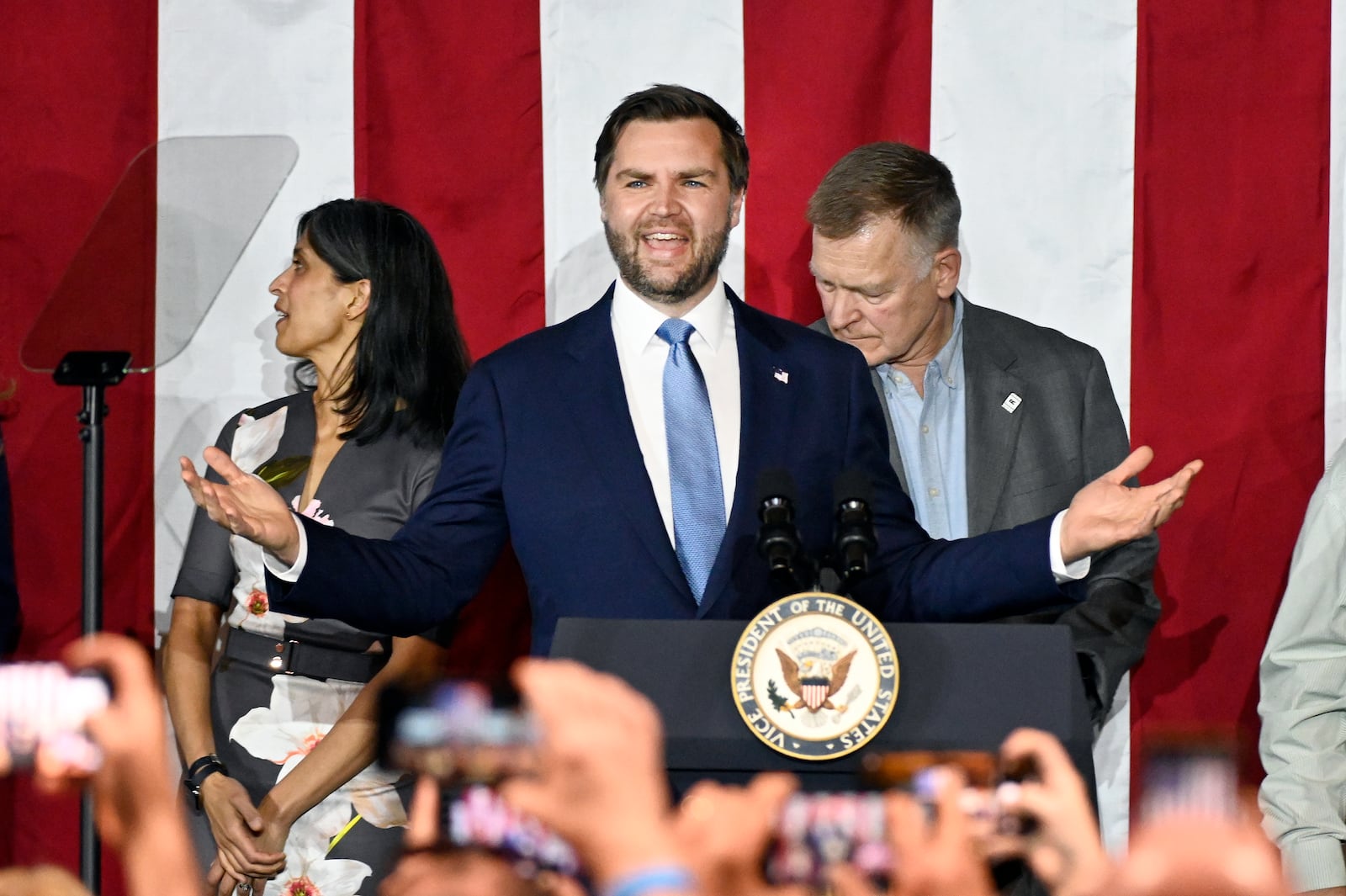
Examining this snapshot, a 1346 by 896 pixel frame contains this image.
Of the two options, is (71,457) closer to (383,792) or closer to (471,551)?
(383,792)

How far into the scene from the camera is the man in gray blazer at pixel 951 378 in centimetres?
266

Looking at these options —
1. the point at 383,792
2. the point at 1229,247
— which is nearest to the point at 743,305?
the point at 383,792

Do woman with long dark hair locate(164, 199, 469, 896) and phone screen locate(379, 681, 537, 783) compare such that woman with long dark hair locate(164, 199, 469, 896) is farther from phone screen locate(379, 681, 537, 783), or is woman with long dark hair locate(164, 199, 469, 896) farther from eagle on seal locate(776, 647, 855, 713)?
phone screen locate(379, 681, 537, 783)

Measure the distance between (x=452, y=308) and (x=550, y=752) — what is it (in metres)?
1.98

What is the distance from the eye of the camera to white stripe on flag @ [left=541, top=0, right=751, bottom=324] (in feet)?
10.1

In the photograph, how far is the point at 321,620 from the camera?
256 cm

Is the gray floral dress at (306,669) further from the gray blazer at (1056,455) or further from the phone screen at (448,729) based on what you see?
the phone screen at (448,729)

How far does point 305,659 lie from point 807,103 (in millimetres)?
1401

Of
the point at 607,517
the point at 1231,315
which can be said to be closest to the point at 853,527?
the point at 607,517

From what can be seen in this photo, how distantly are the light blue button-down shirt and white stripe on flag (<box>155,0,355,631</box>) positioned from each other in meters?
1.17

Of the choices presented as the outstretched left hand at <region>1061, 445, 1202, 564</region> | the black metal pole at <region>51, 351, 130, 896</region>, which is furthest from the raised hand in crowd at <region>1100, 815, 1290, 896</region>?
the black metal pole at <region>51, 351, 130, 896</region>

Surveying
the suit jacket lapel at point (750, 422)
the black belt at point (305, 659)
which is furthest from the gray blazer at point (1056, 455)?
the black belt at point (305, 659)

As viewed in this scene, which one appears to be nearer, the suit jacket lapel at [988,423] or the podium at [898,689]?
the podium at [898,689]

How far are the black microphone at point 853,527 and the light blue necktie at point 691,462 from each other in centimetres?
41
